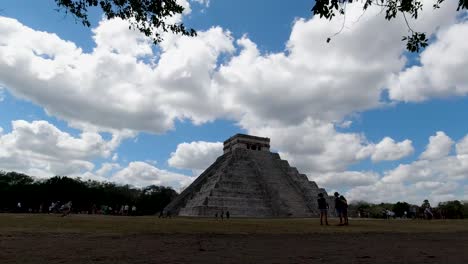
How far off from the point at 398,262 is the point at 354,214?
43.6m

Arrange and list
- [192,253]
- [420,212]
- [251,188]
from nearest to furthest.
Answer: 1. [192,253]
2. [420,212]
3. [251,188]

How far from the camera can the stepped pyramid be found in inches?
1542

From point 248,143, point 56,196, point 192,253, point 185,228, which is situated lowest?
point 192,253

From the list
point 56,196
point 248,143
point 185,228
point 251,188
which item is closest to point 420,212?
point 251,188

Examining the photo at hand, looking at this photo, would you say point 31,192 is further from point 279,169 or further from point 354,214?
point 354,214

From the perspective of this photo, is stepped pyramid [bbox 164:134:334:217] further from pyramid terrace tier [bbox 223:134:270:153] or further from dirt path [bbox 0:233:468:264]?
dirt path [bbox 0:233:468:264]

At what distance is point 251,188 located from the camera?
4431 cm

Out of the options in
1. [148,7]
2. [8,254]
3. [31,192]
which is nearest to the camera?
[8,254]

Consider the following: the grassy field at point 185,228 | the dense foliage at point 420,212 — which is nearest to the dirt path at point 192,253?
the grassy field at point 185,228

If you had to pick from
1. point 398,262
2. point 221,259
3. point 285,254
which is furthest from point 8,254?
point 398,262

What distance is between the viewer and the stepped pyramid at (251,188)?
128 ft

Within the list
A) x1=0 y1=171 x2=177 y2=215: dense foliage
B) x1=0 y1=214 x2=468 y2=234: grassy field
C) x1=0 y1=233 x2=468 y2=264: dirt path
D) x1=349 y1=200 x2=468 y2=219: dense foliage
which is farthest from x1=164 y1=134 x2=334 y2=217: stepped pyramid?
x1=0 y1=233 x2=468 y2=264: dirt path

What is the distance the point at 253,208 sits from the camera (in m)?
39.9

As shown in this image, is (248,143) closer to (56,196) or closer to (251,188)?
(251,188)
